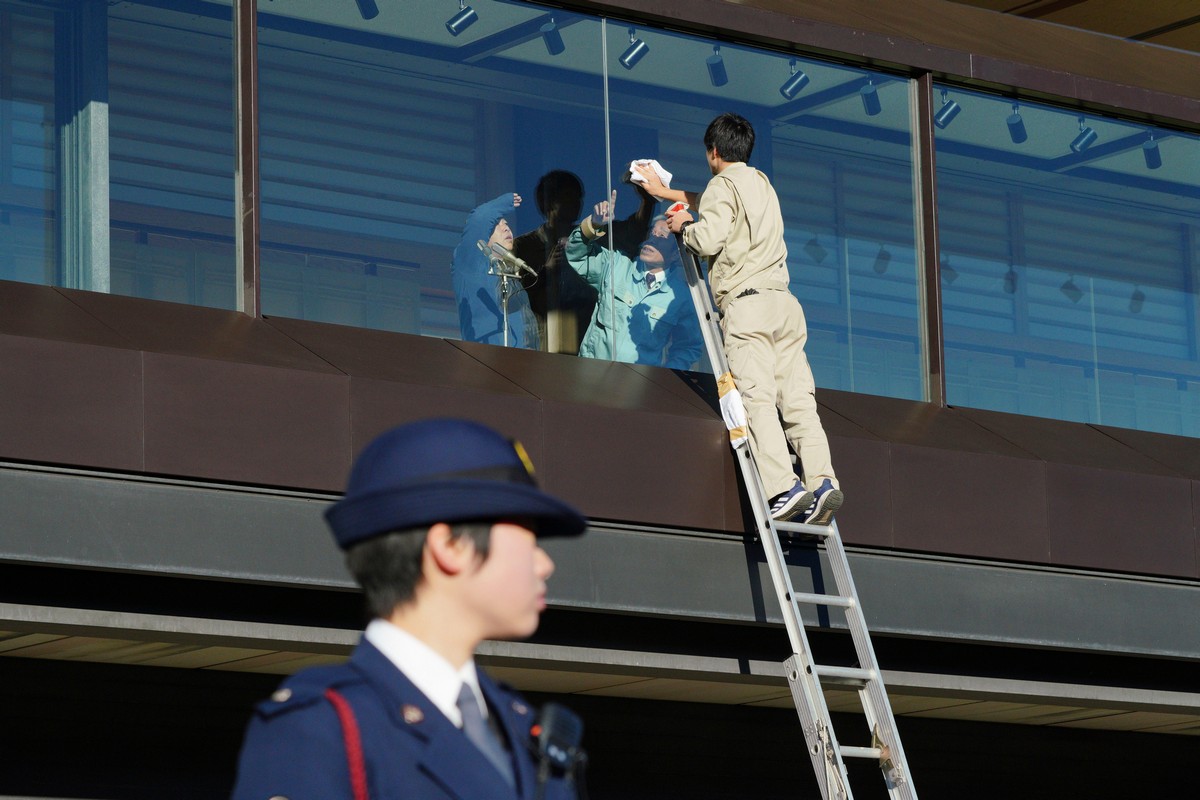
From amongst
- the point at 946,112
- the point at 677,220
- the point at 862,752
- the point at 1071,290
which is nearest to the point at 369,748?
the point at 862,752

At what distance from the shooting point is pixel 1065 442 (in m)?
10.2

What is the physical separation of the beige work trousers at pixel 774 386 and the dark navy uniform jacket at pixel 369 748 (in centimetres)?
580

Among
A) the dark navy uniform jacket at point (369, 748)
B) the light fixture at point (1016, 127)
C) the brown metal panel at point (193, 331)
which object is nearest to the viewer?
the dark navy uniform jacket at point (369, 748)

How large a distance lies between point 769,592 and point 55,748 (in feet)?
10.7

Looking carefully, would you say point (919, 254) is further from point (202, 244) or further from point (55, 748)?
point (55, 748)

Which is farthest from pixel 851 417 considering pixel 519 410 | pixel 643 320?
pixel 519 410

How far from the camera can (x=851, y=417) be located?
9492 mm

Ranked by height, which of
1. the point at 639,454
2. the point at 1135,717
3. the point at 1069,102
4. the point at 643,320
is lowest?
the point at 1135,717

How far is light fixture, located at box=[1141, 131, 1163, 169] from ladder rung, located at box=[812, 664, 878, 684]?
15.6ft

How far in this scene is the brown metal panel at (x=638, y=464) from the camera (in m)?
8.20

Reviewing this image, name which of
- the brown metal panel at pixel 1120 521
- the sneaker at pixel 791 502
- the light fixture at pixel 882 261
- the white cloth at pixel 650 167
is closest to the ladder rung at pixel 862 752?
the sneaker at pixel 791 502

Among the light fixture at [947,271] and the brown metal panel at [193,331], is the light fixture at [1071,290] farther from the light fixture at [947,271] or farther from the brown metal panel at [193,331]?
the brown metal panel at [193,331]

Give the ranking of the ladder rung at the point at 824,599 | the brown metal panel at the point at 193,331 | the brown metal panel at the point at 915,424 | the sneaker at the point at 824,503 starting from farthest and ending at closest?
1. the brown metal panel at the point at 915,424
2. the sneaker at the point at 824,503
3. the ladder rung at the point at 824,599
4. the brown metal panel at the point at 193,331

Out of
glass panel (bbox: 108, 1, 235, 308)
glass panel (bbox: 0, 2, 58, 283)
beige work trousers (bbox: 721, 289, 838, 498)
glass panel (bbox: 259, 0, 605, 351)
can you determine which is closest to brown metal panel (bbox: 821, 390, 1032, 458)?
beige work trousers (bbox: 721, 289, 838, 498)
